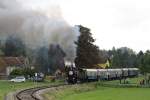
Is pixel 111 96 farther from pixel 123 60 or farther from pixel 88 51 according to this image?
pixel 123 60

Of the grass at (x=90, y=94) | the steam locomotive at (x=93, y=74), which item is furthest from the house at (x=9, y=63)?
the grass at (x=90, y=94)

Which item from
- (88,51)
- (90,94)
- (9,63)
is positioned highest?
(88,51)

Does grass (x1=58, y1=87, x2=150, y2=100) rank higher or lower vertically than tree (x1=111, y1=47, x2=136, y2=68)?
lower

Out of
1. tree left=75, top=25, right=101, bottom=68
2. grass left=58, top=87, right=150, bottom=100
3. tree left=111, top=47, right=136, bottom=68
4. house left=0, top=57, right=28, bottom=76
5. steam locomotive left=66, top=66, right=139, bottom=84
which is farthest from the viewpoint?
tree left=111, top=47, right=136, bottom=68

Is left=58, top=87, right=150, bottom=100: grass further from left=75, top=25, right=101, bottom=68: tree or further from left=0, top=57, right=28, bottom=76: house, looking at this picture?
left=0, top=57, right=28, bottom=76: house

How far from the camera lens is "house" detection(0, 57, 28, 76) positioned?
404ft

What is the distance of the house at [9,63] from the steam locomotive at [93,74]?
29.1 m

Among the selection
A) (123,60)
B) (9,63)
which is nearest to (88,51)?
(9,63)

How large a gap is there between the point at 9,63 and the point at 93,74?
4412 centimetres

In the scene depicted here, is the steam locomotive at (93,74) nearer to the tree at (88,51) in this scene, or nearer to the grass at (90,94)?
the grass at (90,94)

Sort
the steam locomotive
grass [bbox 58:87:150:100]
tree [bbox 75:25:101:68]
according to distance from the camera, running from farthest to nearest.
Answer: tree [bbox 75:25:101:68] < the steam locomotive < grass [bbox 58:87:150:100]

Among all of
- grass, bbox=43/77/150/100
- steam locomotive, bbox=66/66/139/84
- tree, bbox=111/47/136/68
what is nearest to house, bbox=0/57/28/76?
steam locomotive, bbox=66/66/139/84

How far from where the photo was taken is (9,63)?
124938 mm

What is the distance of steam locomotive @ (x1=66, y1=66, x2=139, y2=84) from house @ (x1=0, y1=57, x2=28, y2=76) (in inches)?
1144
